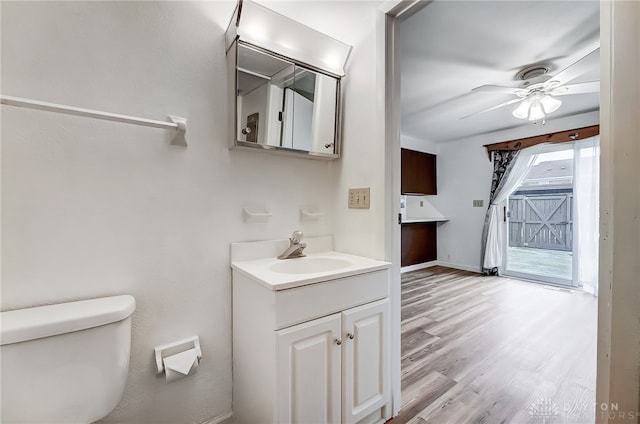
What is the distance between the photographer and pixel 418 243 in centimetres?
448

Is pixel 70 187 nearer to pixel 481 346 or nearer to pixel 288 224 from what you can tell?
pixel 288 224

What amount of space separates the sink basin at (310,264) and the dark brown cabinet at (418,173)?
3.11 m

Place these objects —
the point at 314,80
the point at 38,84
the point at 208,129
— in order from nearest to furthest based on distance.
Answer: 1. the point at 38,84
2. the point at 208,129
3. the point at 314,80

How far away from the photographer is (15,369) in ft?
2.38

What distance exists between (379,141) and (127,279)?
1.31 meters

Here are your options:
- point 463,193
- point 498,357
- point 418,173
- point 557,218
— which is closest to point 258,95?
point 498,357

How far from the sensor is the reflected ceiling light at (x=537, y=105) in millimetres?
2389

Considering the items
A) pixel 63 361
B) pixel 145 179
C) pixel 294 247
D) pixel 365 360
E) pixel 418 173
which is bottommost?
pixel 365 360

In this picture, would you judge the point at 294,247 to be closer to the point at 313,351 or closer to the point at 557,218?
the point at 313,351

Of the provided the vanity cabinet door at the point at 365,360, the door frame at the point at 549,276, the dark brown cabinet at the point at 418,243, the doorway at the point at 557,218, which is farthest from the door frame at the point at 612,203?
the door frame at the point at 549,276

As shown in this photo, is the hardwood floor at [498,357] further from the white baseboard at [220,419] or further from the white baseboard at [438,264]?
the white baseboard at [438,264]

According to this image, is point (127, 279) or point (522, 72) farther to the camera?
point (522, 72)

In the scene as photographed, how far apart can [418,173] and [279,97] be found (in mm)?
3664

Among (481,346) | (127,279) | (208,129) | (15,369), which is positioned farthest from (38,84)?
(481,346)
